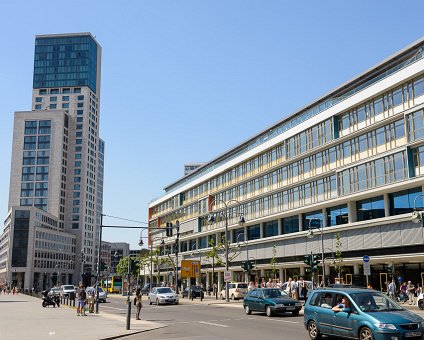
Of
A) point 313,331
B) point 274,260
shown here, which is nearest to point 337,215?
point 274,260

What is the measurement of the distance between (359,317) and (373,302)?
2.62 ft

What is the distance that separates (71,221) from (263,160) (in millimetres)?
108435

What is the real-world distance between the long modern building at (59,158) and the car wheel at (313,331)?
425ft

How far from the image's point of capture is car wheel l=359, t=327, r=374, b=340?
43.5ft

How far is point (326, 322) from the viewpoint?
15289 mm

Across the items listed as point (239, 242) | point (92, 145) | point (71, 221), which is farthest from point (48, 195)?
point (239, 242)

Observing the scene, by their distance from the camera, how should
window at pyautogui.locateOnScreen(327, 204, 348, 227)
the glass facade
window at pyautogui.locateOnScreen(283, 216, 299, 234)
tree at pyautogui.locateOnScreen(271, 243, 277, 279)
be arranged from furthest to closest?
1. the glass facade
2. tree at pyautogui.locateOnScreen(271, 243, 277, 279)
3. window at pyautogui.locateOnScreen(283, 216, 299, 234)
4. window at pyautogui.locateOnScreen(327, 204, 348, 227)

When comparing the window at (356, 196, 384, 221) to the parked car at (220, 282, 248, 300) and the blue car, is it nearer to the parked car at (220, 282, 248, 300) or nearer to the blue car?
the parked car at (220, 282, 248, 300)

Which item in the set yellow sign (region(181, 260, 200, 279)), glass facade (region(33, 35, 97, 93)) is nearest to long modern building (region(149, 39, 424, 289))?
yellow sign (region(181, 260, 200, 279))

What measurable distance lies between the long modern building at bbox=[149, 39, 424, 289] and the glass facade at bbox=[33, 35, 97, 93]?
106m

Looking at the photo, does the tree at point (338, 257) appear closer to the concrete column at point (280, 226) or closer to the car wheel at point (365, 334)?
the concrete column at point (280, 226)

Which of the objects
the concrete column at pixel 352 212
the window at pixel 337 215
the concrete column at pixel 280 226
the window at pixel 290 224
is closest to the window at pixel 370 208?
the concrete column at pixel 352 212

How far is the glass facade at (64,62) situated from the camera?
168375 mm

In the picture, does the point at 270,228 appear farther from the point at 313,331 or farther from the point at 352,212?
the point at 313,331
